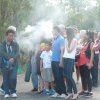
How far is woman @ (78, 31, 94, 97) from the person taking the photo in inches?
433

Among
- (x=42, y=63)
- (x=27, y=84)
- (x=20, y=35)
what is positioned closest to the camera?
(x=42, y=63)

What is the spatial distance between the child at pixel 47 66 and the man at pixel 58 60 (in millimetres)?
Answer: 484

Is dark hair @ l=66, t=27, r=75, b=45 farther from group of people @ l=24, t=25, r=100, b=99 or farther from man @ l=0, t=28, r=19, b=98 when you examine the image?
man @ l=0, t=28, r=19, b=98

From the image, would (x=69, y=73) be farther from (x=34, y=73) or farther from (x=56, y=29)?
(x=34, y=73)

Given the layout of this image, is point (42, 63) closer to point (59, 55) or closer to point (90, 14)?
point (59, 55)

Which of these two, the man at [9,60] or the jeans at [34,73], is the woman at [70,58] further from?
the jeans at [34,73]

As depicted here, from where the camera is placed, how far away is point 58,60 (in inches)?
424

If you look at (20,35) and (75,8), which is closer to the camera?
(20,35)

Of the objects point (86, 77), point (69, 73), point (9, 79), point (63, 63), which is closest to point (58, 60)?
point (63, 63)

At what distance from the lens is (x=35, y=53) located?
12.0 meters

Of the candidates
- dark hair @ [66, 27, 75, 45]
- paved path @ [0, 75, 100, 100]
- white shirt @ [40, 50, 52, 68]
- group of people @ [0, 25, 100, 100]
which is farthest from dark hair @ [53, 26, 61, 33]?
paved path @ [0, 75, 100, 100]

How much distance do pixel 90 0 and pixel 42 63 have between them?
4604cm

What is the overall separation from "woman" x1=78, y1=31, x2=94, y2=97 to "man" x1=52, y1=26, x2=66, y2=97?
1.92 feet

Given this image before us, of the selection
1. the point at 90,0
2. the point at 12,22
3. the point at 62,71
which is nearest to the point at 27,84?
the point at 62,71
